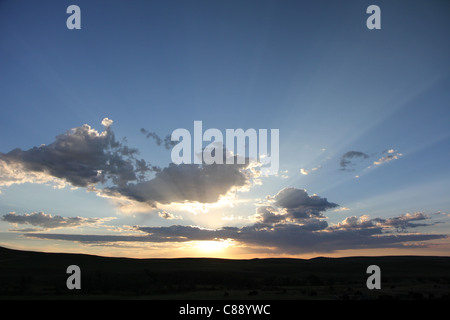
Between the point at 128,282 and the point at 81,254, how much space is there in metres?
84.5

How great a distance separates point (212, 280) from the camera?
6456 centimetres
